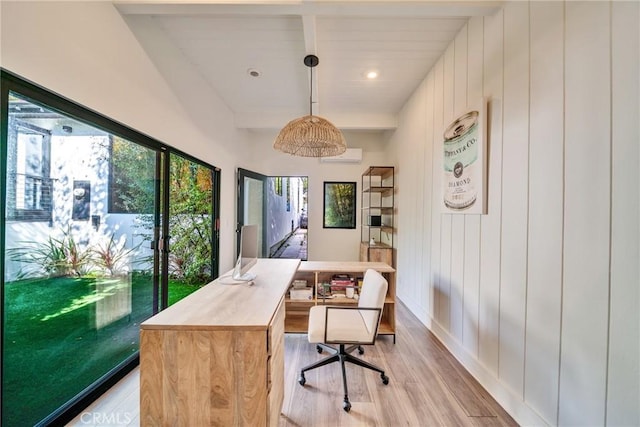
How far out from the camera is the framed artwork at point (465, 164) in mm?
1867

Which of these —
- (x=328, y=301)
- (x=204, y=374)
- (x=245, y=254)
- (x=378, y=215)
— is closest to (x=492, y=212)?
(x=328, y=301)

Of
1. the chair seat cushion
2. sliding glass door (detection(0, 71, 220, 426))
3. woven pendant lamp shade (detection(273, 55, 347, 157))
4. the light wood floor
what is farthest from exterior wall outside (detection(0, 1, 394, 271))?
the chair seat cushion

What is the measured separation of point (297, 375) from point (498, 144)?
7.80 ft

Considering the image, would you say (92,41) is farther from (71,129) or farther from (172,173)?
(172,173)

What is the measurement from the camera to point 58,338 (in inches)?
62.7

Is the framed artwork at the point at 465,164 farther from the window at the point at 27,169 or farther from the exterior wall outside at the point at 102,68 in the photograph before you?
the window at the point at 27,169

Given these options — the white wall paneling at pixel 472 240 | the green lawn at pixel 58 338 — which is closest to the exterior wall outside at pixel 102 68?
the green lawn at pixel 58 338

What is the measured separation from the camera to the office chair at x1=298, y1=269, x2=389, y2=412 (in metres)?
1.78

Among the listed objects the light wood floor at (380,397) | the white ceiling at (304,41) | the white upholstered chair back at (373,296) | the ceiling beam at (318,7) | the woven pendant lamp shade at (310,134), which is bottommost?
the light wood floor at (380,397)

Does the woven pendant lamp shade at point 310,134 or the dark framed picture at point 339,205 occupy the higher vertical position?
the woven pendant lamp shade at point 310,134

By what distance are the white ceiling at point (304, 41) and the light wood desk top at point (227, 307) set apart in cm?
207

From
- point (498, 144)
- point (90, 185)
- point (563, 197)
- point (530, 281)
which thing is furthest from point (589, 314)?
point (90, 185)

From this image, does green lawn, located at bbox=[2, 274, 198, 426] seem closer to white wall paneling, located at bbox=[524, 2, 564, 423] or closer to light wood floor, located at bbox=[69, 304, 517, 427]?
light wood floor, located at bbox=[69, 304, 517, 427]

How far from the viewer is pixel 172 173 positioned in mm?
2590
